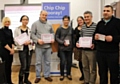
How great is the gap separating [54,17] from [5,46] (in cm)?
181

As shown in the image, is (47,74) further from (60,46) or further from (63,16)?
(63,16)

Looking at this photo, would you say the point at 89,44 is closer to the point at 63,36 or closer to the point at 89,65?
the point at 89,65

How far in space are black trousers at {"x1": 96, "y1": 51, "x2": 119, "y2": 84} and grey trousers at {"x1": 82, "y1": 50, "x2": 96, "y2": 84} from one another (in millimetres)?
514

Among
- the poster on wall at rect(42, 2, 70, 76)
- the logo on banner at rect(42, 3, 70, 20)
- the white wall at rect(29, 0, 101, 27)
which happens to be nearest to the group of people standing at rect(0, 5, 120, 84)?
the poster on wall at rect(42, 2, 70, 76)

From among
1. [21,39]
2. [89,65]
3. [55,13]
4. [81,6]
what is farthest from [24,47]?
[81,6]

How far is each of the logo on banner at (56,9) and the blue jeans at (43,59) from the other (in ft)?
3.22

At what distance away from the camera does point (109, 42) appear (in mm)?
3238

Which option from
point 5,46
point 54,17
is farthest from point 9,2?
point 5,46

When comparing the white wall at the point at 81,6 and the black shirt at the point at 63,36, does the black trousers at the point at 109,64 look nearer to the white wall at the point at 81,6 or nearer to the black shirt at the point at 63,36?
the black shirt at the point at 63,36

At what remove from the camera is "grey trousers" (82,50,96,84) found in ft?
12.9

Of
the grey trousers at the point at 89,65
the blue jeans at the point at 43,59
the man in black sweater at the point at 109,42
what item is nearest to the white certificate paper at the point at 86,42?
the grey trousers at the point at 89,65

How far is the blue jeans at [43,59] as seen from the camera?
4660 mm

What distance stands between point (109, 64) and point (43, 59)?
1994mm

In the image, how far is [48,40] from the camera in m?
4.59
